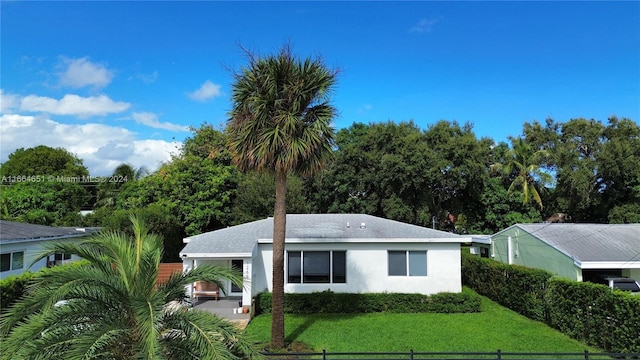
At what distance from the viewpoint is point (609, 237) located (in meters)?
17.7

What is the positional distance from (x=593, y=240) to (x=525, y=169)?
1886 cm

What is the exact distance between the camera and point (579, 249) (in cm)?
1636

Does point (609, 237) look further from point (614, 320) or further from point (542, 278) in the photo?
point (614, 320)

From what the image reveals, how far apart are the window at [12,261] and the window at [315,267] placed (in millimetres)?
12310

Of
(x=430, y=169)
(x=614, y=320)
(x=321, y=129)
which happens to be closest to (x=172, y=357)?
(x=321, y=129)

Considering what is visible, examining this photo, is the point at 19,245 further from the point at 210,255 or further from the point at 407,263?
the point at 407,263

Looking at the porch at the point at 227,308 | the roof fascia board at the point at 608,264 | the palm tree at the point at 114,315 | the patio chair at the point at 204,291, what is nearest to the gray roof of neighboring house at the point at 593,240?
the roof fascia board at the point at 608,264

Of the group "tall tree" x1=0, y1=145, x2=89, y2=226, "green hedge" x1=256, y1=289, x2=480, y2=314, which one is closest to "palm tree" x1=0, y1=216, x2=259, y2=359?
"green hedge" x1=256, y1=289, x2=480, y2=314

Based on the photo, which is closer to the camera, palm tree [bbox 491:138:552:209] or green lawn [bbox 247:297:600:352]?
green lawn [bbox 247:297:600:352]

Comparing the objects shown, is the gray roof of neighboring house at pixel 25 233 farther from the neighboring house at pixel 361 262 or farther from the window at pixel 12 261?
the neighboring house at pixel 361 262

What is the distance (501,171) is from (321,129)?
30366 millimetres

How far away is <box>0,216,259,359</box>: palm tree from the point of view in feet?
19.2

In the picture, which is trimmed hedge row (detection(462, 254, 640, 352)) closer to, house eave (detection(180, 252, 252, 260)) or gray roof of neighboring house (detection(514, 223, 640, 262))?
gray roof of neighboring house (detection(514, 223, 640, 262))

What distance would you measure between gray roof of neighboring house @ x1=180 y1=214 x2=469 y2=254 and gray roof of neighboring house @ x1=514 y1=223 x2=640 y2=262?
4.28 m
